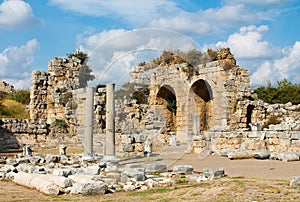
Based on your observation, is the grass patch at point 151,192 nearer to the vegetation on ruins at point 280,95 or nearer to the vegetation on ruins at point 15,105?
the vegetation on ruins at point 15,105

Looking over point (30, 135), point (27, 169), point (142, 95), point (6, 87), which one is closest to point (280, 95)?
point (142, 95)

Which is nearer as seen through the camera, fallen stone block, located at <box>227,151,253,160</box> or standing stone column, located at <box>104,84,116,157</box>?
standing stone column, located at <box>104,84,116,157</box>

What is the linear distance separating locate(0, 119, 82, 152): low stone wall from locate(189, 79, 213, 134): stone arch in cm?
802

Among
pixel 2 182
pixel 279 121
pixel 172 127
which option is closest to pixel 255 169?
pixel 2 182

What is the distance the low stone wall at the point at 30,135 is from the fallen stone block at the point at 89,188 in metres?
16.1

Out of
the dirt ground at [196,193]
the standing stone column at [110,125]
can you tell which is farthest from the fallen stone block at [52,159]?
the dirt ground at [196,193]

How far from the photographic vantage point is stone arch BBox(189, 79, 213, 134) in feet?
95.5

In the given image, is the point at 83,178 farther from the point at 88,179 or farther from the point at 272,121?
the point at 272,121

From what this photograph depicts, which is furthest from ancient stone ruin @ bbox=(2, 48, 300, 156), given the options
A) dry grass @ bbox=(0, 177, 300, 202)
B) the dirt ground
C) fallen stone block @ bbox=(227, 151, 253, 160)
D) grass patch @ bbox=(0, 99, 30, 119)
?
dry grass @ bbox=(0, 177, 300, 202)

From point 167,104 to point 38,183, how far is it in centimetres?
2404

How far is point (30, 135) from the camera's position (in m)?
25.4

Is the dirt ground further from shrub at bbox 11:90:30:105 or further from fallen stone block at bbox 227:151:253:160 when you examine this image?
shrub at bbox 11:90:30:105

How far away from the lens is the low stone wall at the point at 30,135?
24.7 metres

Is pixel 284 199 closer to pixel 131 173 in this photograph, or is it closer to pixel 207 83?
pixel 131 173
